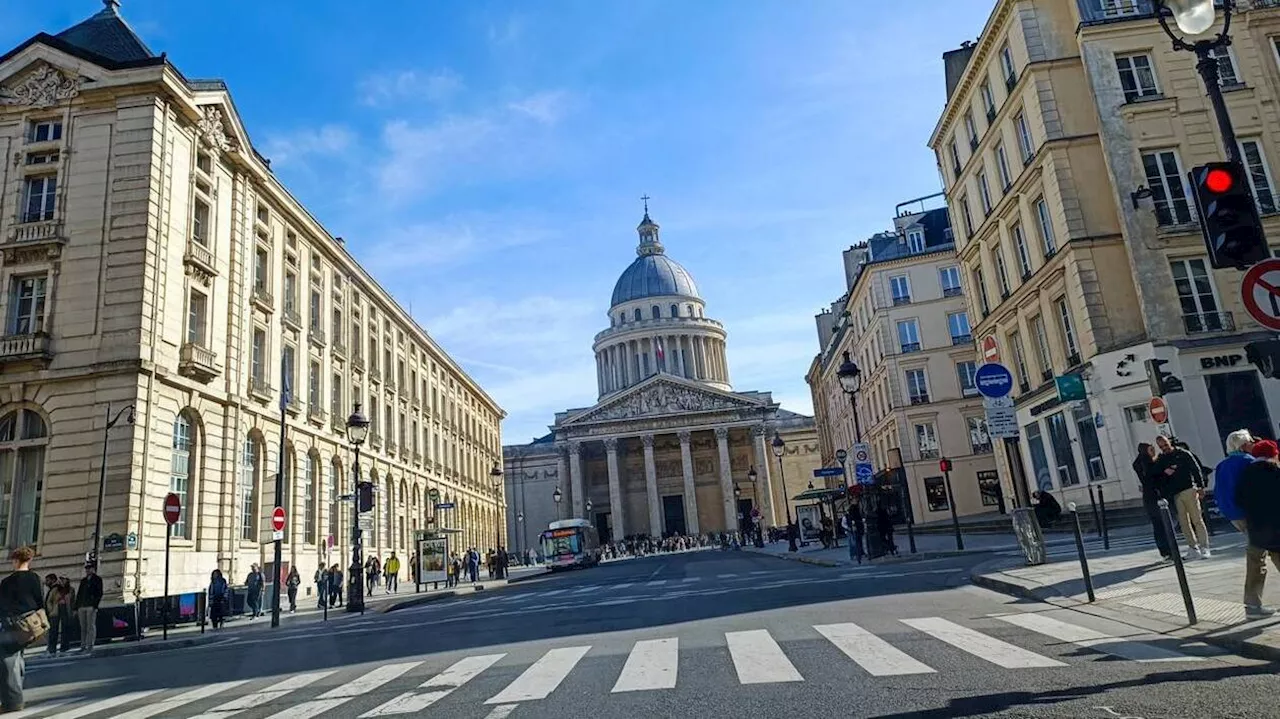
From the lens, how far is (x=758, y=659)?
7.51 meters

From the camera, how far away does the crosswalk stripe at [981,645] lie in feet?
21.3

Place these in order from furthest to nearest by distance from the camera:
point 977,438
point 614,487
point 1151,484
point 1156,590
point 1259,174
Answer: point 614,487, point 977,438, point 1259,174, point 1151,484, point 1156,590

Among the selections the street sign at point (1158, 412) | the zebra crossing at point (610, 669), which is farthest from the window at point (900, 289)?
the zebra crossing at point (610, 669)

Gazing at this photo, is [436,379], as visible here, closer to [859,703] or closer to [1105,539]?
[1105,539]

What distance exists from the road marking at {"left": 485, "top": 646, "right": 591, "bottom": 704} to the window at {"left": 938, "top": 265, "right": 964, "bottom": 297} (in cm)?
4345

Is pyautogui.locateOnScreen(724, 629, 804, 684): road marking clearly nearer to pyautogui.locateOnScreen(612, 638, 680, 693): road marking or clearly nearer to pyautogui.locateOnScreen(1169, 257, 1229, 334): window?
pyautogui.locateOnScreen(612, 638, 680, 693): road marking

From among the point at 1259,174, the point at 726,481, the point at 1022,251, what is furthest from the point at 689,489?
the point at 1259,174

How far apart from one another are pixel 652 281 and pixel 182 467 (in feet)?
307

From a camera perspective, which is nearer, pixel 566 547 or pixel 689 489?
pixel 566 547

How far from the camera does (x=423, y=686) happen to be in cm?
765

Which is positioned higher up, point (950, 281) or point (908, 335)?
point (950, 281)

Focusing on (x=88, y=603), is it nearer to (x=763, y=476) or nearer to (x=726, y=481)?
(x=726, y=481)

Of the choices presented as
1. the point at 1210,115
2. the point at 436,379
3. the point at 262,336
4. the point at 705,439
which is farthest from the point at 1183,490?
the point at 705,439

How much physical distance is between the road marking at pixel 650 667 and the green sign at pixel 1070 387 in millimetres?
19078
